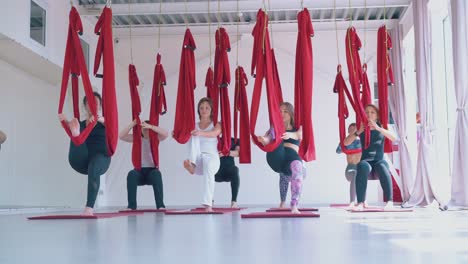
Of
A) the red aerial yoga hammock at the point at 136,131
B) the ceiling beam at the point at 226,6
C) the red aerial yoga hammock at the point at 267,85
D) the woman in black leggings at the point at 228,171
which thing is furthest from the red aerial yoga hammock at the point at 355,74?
the ceiling beam at the point at 226,6

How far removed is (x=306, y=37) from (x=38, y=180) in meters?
6.21

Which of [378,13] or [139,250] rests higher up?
[378,13]

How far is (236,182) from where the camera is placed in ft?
25.0

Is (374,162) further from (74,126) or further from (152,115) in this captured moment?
(74,126)

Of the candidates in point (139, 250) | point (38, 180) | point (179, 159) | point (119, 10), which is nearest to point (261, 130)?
point (179, 159)

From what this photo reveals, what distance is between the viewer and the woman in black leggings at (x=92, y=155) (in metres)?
5.27

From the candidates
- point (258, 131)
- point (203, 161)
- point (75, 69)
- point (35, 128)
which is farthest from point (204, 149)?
point (258, 131)

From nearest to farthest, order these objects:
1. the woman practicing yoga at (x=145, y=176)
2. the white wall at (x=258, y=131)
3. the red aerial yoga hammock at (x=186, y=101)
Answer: the red aerial yoga hammock at (x=186, y=101) → the woman practicing yoga at (x=145, y=176) → the white wall at (x=258, y=131)

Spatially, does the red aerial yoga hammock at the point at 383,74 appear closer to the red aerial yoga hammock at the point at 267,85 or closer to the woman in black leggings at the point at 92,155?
the red aerial yoga hammock at the point at 267,85

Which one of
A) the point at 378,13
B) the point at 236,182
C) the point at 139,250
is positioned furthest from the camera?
the point at 378,13

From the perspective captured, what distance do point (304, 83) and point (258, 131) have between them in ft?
22.3

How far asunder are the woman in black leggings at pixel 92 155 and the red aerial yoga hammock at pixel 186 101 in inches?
33.3

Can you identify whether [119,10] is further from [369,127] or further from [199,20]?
[369,127]

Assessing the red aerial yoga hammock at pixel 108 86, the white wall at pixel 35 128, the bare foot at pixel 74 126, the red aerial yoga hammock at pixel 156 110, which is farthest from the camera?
the white wall at pixel 35 128
